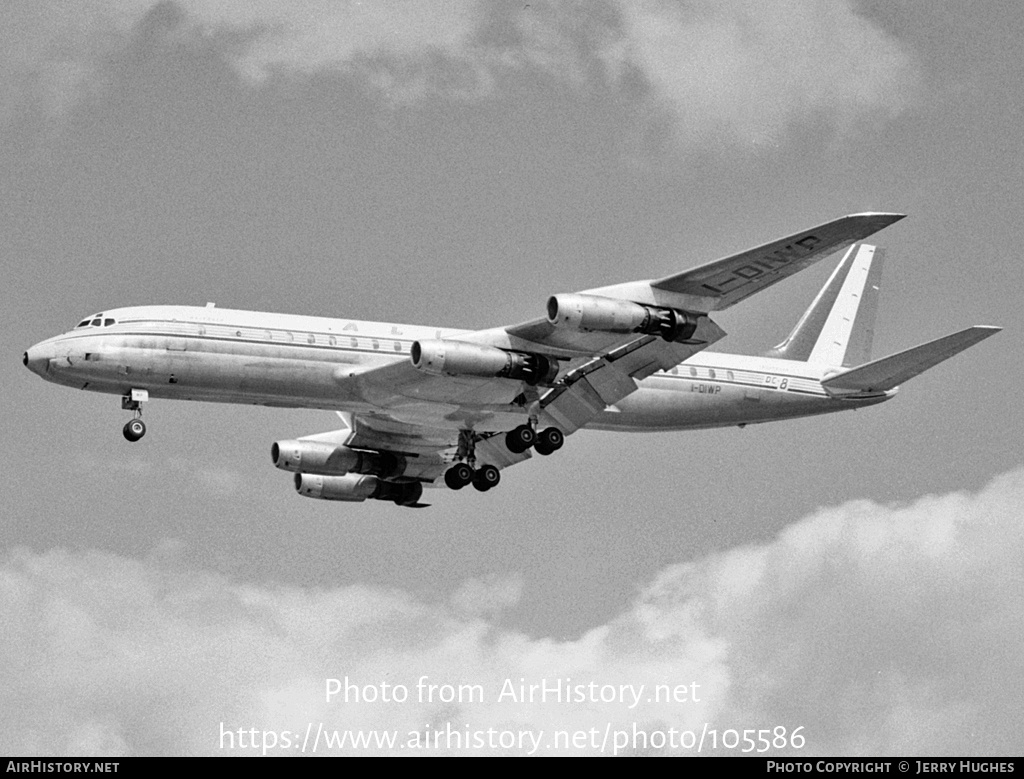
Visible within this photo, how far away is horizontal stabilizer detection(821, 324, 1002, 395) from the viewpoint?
4114 centimetres

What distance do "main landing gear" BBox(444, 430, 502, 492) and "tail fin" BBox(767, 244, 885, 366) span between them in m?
10.3

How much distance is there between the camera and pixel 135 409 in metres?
43.8

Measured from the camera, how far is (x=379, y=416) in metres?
48.0

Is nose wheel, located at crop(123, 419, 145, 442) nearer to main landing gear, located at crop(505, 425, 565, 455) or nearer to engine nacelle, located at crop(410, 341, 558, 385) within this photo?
engine nacelle, located at crop(410, 341, 558, 385)

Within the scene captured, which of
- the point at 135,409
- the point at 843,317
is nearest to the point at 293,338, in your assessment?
the point at 135,409

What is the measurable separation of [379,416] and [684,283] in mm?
11595

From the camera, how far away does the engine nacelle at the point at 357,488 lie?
52125mm

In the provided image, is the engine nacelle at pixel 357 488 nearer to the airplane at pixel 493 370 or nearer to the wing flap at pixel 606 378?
the airplane at pixel 493 370

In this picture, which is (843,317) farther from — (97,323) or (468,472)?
(97,323)

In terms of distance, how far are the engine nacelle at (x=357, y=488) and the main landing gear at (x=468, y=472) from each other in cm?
422

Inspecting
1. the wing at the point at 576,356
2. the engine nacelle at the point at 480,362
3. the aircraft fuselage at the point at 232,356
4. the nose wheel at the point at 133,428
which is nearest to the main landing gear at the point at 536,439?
the wing at the point at 576,356
